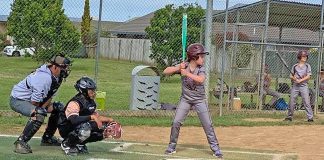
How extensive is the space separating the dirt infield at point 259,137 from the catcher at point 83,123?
2.62m

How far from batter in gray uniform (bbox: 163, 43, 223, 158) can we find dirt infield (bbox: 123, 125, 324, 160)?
5.41ft

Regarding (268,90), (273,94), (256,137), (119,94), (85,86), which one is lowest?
(256,137)

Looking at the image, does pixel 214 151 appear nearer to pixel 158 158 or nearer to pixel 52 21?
pixel 158 158

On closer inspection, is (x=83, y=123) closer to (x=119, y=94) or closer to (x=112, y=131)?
(x=112, y=131)

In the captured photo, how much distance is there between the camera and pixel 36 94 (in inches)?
320

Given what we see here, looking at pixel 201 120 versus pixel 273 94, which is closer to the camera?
pixel 201 120

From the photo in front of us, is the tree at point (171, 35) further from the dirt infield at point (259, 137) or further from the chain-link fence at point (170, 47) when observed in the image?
the dirt infield at point (259, 137)

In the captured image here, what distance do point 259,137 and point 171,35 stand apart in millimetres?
8445

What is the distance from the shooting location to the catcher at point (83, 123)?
8.12 m

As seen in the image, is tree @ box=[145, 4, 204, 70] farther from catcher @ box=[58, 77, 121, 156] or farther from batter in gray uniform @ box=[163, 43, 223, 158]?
catcher @ box=[58, 77, 121, 156]

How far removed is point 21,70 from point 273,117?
29.7 ft

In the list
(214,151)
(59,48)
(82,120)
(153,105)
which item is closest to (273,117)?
(153,105)

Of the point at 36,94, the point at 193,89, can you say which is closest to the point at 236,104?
the point at 193,89

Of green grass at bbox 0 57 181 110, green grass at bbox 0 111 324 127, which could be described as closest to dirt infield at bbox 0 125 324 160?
green grass at bbox 0 111 324 127
